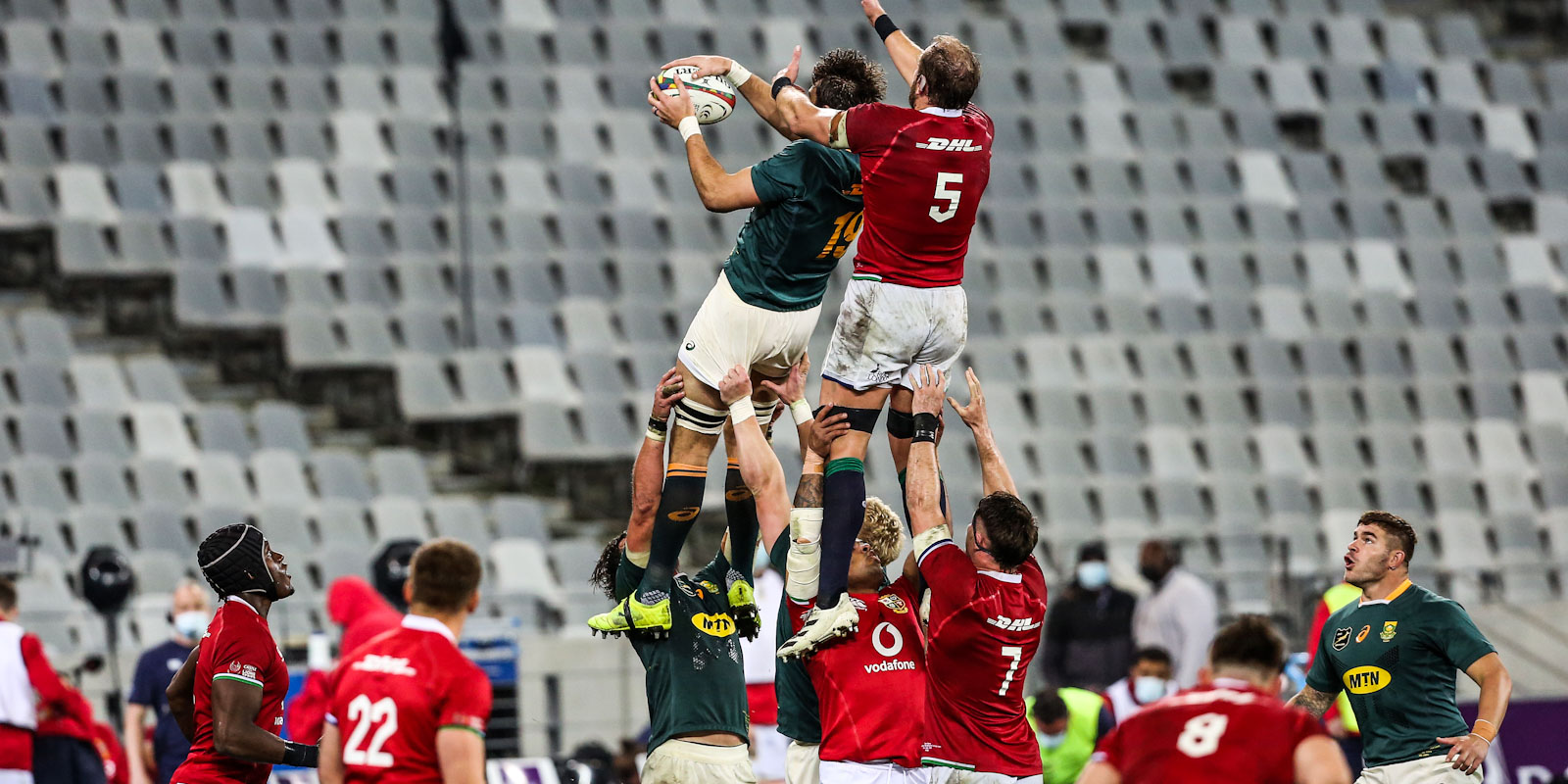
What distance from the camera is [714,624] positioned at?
7109 mm

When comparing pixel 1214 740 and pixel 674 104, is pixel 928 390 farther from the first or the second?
pixel 1214 740

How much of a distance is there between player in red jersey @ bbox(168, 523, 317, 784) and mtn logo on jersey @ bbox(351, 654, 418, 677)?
92cm

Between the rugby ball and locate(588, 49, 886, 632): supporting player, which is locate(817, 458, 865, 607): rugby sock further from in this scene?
the rugby ball

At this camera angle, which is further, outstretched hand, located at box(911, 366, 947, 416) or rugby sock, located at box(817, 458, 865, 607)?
outstretched hand, located at box(911, 366, 947, 416)

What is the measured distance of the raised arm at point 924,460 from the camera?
265 inches

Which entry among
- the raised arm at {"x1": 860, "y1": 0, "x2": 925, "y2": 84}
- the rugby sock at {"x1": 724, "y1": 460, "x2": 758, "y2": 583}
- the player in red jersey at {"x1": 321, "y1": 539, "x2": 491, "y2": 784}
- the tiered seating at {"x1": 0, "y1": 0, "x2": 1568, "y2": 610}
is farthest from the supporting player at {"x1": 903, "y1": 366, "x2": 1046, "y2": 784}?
the tiered seating at {"x1": 0, "y1": 0, "x2": 1568, "y2": 610}

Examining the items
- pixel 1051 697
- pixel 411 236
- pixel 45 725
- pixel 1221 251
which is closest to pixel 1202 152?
pixel 1221 251

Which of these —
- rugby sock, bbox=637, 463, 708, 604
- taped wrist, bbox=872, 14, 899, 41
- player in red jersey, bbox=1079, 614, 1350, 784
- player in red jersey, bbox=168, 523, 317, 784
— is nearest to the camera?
player in red jersey, bbox=1079, 614, 1350, 784

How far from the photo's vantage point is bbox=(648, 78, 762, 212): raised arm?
6625 millimetres

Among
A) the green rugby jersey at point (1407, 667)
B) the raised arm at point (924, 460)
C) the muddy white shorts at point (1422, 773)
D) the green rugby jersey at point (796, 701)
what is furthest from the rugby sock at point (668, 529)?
the muddy white shorts at point (1422, 773)

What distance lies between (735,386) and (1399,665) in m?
3.05

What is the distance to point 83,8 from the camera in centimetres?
1691

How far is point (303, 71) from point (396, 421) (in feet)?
12.1

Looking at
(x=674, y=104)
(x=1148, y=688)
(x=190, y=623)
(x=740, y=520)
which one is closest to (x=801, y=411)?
(x=740, y=520)
